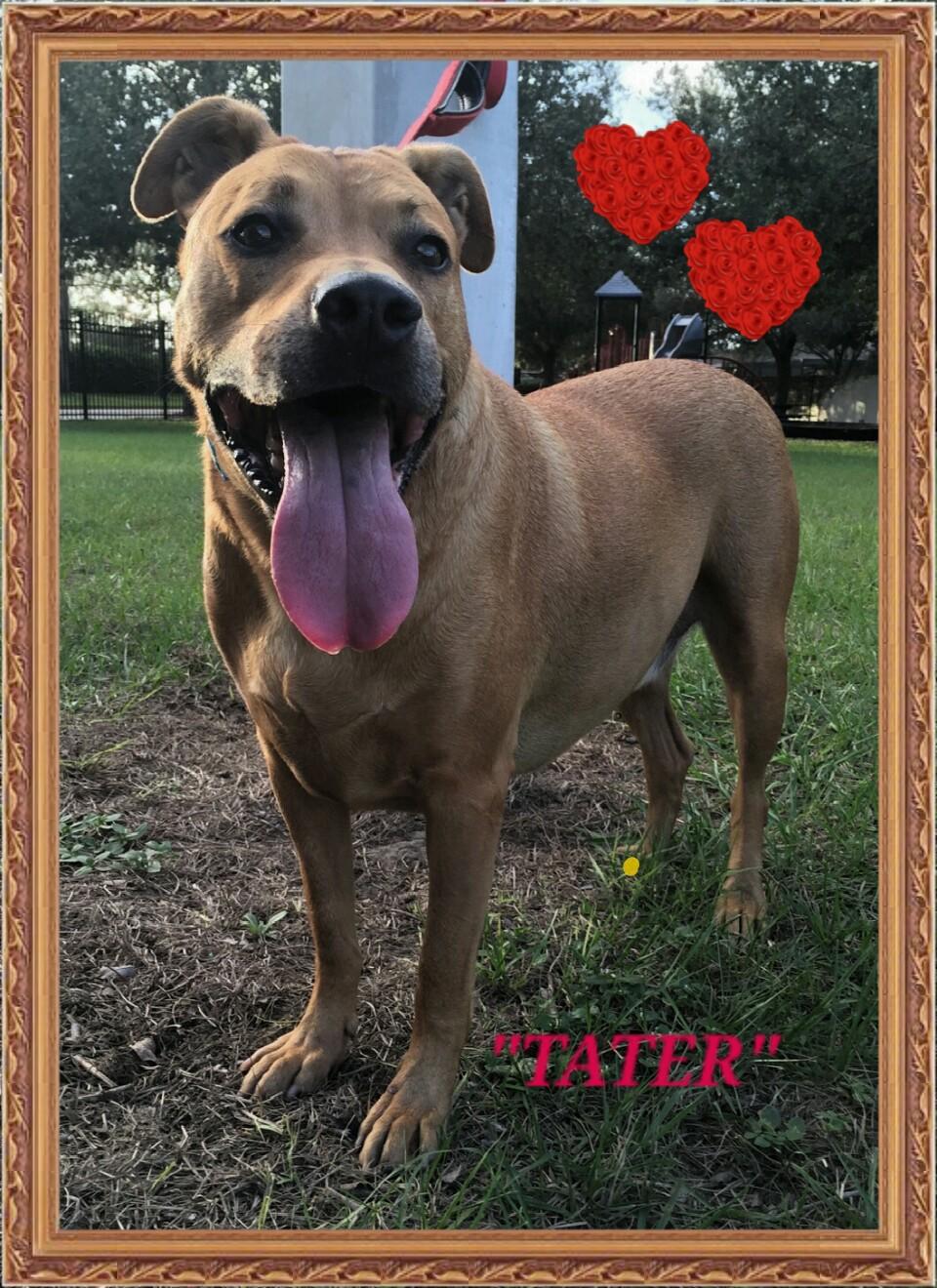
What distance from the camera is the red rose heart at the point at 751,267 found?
2705 mm

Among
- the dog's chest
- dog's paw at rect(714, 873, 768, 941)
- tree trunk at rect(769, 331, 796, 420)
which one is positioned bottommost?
dog's paw at rect(714, 873, 768, 941)

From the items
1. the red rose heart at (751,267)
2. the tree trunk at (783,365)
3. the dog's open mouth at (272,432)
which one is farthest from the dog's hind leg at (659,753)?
the dog's open mouth at (272,432)

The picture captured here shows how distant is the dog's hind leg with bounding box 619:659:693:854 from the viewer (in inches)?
135

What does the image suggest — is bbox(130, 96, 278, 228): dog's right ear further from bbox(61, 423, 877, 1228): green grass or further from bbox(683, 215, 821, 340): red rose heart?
bbox(683, 215, 821, 340): red rose heart

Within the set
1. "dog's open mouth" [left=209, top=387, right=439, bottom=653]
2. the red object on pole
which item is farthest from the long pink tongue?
the red object on pole

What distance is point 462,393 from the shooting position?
211cm

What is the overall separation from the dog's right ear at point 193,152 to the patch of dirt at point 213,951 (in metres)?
1.83

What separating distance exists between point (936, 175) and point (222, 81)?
145 cm

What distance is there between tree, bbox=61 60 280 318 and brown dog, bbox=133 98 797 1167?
133mm

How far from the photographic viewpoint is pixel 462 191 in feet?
7.68

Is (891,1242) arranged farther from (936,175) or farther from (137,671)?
(137,671)

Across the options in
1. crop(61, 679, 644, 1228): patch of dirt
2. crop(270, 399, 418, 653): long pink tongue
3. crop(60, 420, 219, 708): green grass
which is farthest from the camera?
crop(60, 420, 219, 708): green grass

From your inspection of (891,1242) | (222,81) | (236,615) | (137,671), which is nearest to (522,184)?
(222,81)

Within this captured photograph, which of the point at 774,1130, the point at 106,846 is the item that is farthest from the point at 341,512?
the point at 106,846
